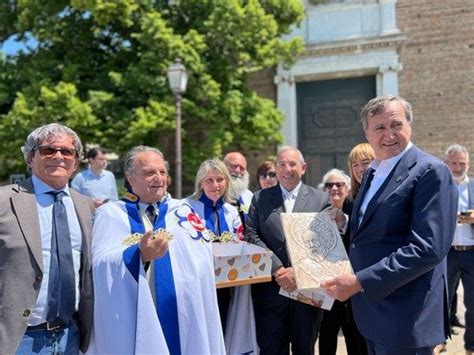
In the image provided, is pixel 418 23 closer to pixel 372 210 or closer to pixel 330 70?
pixel 330 70

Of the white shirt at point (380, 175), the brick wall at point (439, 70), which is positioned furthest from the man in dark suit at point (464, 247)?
the brick wall at point (439, 70)

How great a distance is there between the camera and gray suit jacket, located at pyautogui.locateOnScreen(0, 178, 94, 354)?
2.54 m

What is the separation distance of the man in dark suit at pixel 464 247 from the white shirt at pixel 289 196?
1.98 meters

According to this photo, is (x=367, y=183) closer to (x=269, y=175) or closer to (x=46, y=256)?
(x=46, y=256)

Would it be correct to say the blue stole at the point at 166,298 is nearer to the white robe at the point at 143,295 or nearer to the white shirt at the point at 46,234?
the white robe at the point at 143,295

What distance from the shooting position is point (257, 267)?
3799 mm

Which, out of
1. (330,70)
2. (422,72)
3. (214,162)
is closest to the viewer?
(214,162)

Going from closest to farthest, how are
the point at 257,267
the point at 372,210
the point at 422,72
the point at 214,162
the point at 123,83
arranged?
the point at 372,210, the point at 257,267, the point at 214,162, the point at 123,83, the point at 422,72

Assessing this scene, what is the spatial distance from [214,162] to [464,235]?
2.86 metres

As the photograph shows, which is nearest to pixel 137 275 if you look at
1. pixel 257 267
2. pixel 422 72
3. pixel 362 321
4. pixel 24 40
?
pixel 257 267

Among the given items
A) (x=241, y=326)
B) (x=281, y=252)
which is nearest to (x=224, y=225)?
(x=281, y=252)

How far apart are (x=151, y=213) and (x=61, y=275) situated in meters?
0.73

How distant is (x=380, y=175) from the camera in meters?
2.77

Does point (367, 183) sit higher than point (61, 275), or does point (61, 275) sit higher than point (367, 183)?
point (367, 183)
